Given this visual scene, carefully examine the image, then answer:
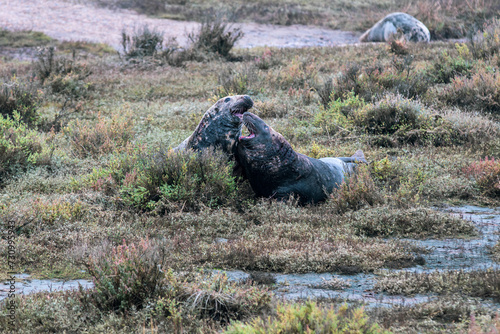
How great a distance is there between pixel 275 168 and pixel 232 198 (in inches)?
28.6

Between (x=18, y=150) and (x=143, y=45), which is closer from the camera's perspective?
(x=18, y=150)

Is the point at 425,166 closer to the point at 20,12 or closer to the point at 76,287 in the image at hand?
the point at 76,287

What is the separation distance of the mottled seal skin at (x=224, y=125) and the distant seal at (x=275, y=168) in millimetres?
380

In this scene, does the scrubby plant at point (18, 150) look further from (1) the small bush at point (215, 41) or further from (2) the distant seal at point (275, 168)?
(1) the small bush at point (215, 41)

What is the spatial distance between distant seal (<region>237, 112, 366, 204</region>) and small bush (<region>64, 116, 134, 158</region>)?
3267 mm

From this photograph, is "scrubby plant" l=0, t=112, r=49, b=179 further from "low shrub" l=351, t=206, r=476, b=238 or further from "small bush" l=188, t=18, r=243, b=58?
"small bush" l=188, t=18, r=243, b=58

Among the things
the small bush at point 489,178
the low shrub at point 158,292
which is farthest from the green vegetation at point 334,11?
the low shrub at point 158,292

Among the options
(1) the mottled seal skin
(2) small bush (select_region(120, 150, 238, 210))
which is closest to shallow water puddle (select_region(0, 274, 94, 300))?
(2) small bush (select_region(120, 150, 238, 210))

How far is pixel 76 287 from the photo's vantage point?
4863mm

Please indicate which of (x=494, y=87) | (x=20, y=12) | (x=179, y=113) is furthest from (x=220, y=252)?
(x=20, y=12)

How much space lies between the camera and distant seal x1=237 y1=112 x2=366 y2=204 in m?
7.12

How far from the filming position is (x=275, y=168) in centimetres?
712

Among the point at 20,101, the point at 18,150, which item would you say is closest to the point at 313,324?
the point at 18,150

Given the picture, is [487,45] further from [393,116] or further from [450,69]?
[393,116]
